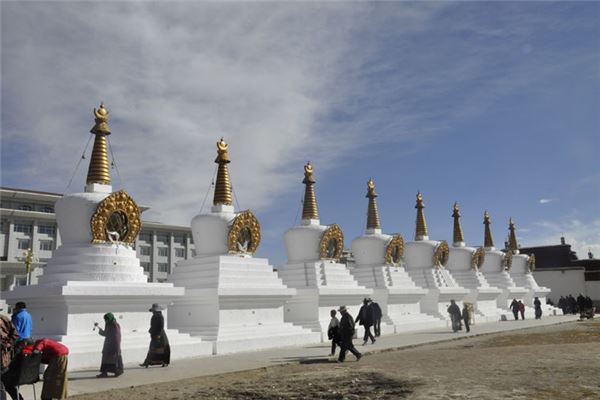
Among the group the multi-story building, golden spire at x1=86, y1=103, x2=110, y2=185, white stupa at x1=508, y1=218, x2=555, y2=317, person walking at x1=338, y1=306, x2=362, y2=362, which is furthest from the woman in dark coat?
the multi-story building

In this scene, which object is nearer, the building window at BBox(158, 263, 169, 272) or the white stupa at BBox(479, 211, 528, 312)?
the white stupa at BBox(479, 211, 528, 312)

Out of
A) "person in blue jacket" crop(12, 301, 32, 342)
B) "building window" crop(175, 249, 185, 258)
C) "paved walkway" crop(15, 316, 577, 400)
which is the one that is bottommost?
"paved walkway" crop(15, 316, 577, 400)

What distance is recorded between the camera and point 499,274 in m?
42.1

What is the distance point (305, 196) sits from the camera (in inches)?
1013

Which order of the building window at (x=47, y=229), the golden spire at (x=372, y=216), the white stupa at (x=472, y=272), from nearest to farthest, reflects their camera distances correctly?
the golden spire at (x=372, y=216) < the white stupa at (x=472, y=272) < the building window at (x=47, y=229)

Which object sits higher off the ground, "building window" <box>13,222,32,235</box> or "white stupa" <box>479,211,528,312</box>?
"building window" <box>13,222,32,235</box>

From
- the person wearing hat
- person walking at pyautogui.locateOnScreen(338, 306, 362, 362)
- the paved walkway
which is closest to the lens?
the paved walkway

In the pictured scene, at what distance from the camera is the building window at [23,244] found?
53.5 m

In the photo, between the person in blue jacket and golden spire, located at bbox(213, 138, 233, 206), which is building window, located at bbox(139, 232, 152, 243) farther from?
the person in blue jacket

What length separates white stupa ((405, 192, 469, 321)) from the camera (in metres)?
30.5

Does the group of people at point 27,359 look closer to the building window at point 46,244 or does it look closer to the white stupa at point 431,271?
the white stupa at point 431,271

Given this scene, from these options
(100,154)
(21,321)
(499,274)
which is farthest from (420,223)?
(21,321)

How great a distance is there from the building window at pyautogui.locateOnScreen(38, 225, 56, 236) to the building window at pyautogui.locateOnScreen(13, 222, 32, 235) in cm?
96

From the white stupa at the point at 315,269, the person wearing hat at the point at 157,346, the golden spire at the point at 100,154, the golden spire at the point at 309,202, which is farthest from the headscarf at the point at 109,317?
the golden spire at the point at 309,202
